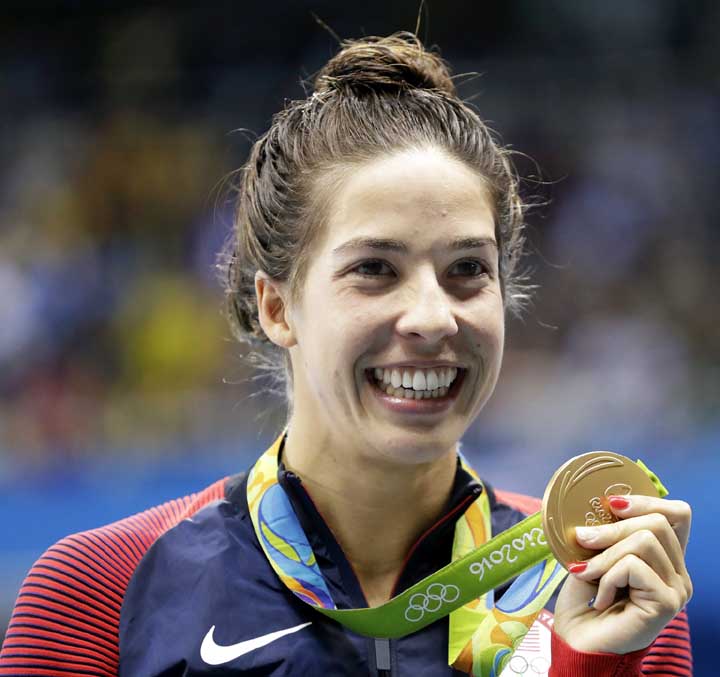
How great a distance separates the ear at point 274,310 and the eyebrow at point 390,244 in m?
0.21

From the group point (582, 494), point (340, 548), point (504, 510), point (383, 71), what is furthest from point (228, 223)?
point (582, 494)

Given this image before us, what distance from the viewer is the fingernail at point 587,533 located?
4.83 ft

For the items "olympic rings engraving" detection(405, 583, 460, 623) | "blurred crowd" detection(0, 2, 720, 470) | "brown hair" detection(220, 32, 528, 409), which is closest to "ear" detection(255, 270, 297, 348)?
"brown hair" detection(220, 32, 528, 409)

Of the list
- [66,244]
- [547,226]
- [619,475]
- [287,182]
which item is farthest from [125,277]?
[619,475]

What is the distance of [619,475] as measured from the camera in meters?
1.53

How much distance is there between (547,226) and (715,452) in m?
2.04

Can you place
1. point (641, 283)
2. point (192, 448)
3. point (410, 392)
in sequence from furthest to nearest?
point (641, 283)
point (192, 448)
point (410, 392)

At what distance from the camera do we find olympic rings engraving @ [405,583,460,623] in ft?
5.54

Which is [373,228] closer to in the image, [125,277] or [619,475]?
[619,475]

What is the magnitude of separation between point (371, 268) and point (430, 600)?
530mm

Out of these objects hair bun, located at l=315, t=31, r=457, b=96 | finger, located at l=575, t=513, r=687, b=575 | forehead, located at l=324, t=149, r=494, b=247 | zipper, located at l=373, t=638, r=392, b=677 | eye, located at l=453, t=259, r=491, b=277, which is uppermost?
hair bun, located at l=315, t=31, r=457, b=96

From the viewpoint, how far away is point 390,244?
5.41 feet

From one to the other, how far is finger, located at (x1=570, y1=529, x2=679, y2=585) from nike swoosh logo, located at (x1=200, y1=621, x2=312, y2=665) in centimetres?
51

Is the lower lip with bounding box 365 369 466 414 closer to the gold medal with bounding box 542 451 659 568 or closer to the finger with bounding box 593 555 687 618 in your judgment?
the gold medal with bounding box 542 451 659 568
